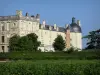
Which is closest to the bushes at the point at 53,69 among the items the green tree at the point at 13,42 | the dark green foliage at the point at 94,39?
the dark green foliage at the point at 94,39

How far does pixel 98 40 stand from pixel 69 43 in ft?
158

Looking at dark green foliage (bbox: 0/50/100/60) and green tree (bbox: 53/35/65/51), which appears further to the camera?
green tree (bbox: 53/35/65/51)

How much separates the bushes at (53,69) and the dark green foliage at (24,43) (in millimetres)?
49772

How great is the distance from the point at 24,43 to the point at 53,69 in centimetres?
5115

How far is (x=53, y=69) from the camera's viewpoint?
18469mm

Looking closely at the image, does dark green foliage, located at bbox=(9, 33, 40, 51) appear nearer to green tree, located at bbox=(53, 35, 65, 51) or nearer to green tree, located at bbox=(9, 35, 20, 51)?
green tree, located at bbox=(9, 35, 20, 51)

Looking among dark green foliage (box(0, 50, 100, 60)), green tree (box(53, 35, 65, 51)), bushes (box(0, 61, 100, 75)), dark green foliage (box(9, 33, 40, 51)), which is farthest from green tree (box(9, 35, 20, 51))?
bushes (box(0, 61, 100, 75))

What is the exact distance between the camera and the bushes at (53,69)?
18469 mm

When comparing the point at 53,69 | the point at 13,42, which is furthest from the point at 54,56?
the point at 13,42

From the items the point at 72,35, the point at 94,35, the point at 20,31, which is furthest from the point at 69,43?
the point at 94,35

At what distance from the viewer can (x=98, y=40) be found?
53.9m

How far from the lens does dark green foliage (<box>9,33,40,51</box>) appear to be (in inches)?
2724

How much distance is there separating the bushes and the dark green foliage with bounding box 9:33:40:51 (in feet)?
163

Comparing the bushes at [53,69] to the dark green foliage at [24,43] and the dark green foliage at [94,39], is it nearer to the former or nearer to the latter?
the dark green foliage at [94,39]
